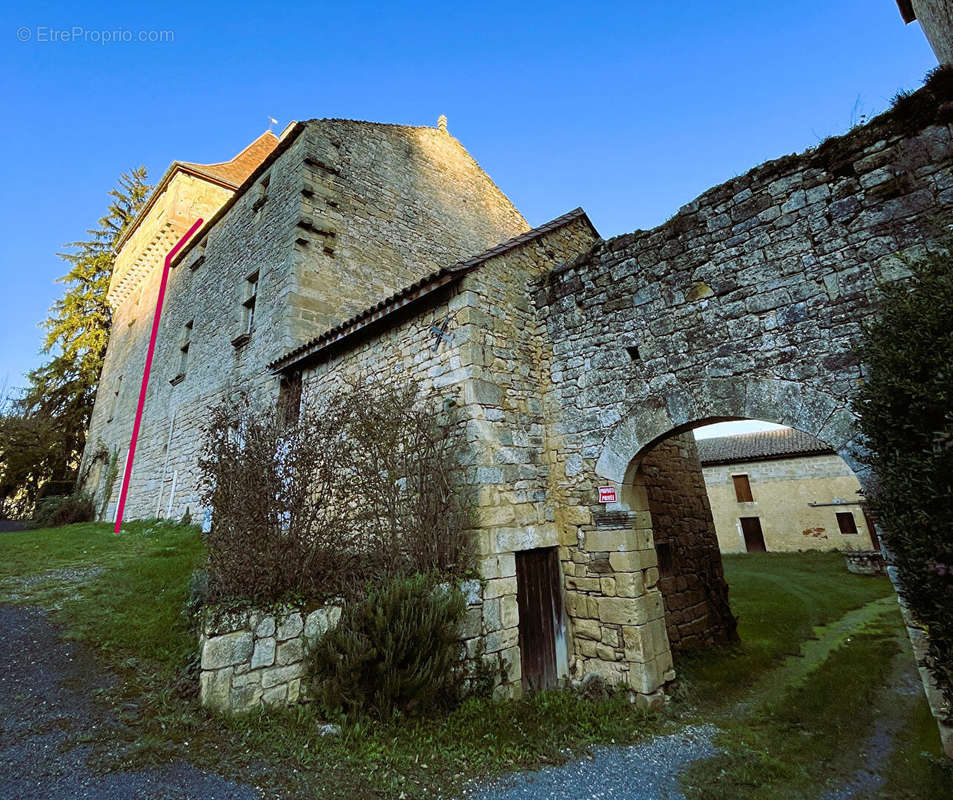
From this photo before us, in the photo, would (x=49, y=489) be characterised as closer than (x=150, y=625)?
No

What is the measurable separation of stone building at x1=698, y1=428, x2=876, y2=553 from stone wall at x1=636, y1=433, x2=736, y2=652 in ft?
42.7

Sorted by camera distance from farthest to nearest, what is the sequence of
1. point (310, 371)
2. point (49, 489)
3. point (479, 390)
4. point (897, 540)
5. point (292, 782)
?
1. point (49, 489)
2. point (310, 371)
3. point (479, 390)
4. point (897, 540)
5. point (292, 782)

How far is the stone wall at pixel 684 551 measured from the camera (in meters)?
6.28

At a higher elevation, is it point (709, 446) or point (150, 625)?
point (709, 446)

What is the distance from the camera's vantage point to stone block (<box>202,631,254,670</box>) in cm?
333

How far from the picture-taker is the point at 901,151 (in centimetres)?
373

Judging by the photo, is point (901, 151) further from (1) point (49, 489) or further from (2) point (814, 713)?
(1) point (49, 489)

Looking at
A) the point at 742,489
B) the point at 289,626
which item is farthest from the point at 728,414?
the point at 742,489

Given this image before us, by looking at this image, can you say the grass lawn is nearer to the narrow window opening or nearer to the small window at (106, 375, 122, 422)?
the narrow window opening

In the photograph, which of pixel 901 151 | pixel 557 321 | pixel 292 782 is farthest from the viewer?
pixel 557 321

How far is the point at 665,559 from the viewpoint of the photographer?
6.43m

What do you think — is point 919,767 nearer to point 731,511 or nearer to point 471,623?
point 471,623

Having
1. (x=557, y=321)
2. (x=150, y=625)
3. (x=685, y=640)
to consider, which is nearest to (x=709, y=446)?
(x=685, y=640)

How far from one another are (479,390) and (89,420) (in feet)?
71.9
